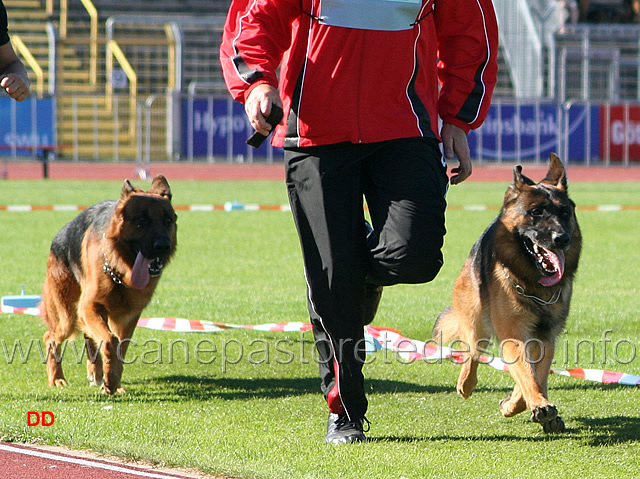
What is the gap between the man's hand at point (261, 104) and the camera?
149 inches

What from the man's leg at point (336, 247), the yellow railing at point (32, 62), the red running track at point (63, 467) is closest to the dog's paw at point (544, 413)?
the man's leg at point (336, 247)

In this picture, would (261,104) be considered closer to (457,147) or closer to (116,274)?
(457,147)

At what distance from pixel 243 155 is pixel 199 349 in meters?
20.6

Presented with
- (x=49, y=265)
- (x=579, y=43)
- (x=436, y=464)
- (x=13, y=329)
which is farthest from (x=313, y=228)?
(x=579, y=43)

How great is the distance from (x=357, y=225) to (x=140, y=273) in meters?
1.77

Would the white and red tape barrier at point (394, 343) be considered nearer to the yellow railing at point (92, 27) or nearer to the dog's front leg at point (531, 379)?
the dog's front leg at point (531, 379)

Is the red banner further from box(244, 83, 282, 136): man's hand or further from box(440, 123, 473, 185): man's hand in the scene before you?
box(244, 83, 282, 136): man's hand

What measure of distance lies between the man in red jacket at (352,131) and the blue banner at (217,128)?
73.6 feet

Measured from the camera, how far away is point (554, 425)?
4312 millimetres

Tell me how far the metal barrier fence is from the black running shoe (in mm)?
22261

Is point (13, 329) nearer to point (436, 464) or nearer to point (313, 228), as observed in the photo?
point (313, 228)

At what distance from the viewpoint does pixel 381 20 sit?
12.9 feet

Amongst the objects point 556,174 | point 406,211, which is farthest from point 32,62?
point 406,211

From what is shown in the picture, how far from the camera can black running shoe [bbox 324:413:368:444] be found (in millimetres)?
4090
